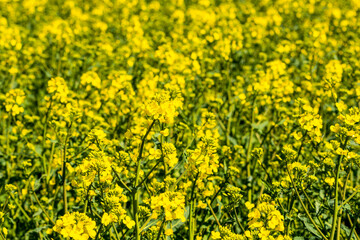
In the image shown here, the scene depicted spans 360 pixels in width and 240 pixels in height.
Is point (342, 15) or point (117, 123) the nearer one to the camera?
point (117, 123)

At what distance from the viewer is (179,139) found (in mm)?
4289

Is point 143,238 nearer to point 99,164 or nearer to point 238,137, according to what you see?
point 99,164

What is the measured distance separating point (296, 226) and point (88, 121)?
2.25m

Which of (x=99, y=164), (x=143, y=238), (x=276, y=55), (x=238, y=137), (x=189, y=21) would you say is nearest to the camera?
(x=99, y=164)

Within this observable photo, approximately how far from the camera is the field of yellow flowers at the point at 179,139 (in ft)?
9.15

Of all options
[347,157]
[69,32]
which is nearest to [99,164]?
[347,157]

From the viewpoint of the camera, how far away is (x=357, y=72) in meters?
4.73

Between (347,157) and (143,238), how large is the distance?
1496 millimetres

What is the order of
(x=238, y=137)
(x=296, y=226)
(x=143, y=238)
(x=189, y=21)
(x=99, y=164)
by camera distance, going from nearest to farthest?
(x=99, y=164)
(x=143, y=238)
(x=296, y=226)
(x=238, y=137)
(x=189, y=21)

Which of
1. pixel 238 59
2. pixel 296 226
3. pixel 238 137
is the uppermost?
pixel 238 59

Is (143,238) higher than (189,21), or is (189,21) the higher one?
(189,21)

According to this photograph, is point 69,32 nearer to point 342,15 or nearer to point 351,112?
point 351,112

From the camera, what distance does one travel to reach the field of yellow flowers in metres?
2.79

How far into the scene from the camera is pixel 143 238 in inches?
113
